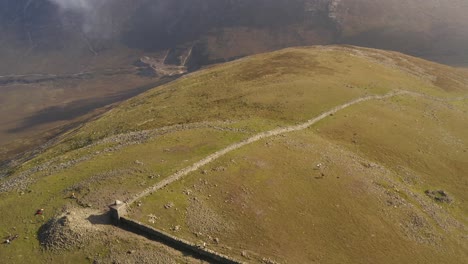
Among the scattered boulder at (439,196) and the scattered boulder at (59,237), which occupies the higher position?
the scattered boulder at (59,237)

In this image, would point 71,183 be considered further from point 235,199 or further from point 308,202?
point 308,202

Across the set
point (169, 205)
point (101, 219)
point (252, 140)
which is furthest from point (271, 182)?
point (101, 219)

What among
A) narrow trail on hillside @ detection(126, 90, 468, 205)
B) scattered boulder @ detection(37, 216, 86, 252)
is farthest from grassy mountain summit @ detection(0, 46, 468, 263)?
narrow trail on hillside @ detection(126, 90, 468, 205)

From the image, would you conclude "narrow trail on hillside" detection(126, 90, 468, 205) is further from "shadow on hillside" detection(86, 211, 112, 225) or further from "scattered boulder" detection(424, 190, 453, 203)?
"scattered boulder" detection(424, 190, 453, 203)

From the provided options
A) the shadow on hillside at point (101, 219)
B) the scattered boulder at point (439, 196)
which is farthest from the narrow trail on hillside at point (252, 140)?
the scattered boulder at point (439, 196)

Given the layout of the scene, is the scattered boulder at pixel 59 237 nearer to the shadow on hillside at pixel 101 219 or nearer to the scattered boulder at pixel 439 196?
the shadow on hillside at pixel 101 219

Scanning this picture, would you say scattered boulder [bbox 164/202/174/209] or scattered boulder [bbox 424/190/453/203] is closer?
scattered boulder [bbox 164/202/174/209]

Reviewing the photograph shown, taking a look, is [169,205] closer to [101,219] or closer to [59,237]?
[101,219]

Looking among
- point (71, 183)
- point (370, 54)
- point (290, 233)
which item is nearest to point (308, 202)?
point (290, 233)
